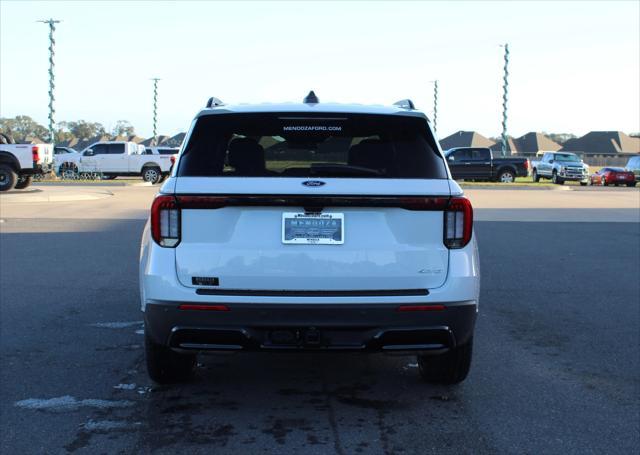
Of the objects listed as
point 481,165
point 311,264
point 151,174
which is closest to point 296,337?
point 311,264

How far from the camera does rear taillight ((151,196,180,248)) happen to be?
4.33 meters

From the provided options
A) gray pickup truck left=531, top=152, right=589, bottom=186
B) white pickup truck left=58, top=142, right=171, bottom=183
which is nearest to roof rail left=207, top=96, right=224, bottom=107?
white pickup truck left=58, top=142, right=171, bottom=183

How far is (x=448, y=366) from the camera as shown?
5.17 metres

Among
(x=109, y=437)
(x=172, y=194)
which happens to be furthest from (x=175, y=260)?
(x=109, y=437)

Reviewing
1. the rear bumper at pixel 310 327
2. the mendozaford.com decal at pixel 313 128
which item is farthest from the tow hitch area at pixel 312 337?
the mendozaford.com decal at pixel 313 128

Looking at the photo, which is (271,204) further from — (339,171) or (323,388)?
(323,388)

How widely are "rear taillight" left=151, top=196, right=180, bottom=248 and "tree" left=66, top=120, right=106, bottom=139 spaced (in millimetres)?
150386

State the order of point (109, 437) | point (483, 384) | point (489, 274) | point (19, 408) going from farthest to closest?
point (489, 274) → point (483, 384) → point (19, 408) → point (109, 437)

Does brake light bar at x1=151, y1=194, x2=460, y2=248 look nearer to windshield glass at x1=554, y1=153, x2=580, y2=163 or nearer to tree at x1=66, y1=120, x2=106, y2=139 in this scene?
windshield glass at x1=554, y1=153, x2=580, y2=163

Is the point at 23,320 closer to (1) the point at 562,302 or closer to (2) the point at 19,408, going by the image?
(2) the point at 19,408

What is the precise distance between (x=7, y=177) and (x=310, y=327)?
22.6 metres

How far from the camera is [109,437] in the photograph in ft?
14.1

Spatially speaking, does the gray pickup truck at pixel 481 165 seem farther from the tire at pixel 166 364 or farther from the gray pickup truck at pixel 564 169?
the tire at pixel 166 364

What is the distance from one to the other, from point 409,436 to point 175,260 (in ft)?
5.38
